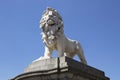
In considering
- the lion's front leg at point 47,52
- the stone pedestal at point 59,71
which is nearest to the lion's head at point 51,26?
the lion's front leg at point 47,52

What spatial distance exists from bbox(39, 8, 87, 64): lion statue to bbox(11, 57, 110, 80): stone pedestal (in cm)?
81

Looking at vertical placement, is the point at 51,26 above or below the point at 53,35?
above

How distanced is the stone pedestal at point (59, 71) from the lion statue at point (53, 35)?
81cm

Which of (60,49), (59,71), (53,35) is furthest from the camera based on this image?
(53,35)

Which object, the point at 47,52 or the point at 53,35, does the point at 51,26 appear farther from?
the point at 47,52

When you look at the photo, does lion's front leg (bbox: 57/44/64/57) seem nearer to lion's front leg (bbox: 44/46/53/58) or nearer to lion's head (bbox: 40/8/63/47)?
lion's head (bbox: 40/8/63/47)

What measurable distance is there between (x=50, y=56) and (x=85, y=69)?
69.2 inches

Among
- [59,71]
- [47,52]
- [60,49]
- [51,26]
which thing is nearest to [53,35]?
[51,26]

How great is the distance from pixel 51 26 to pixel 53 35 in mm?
448

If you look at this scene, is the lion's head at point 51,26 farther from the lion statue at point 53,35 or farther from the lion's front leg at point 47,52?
the lion's front leg at point 47,52

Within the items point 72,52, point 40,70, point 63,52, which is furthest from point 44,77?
point 72,52

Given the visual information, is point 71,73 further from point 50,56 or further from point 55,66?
point 50,56

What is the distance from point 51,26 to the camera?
12.5 meters

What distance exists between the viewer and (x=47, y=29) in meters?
12.5
